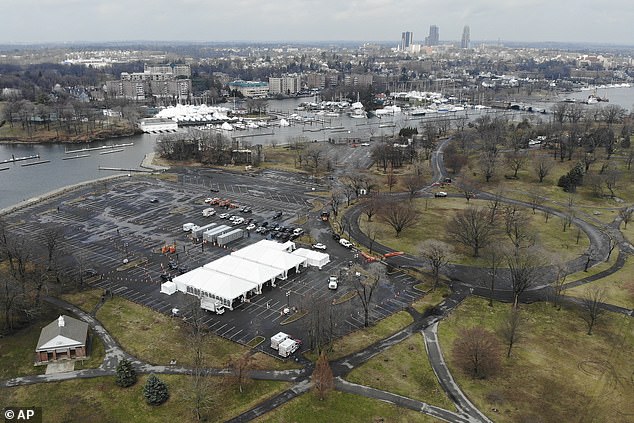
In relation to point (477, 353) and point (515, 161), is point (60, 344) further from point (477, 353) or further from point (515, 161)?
point (515, 161)

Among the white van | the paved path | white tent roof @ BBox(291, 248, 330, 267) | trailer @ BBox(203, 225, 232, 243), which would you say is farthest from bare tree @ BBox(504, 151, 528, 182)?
the paved path

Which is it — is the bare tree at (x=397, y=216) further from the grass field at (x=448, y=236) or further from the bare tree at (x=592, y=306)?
the bare tree at (x=592, y=306)

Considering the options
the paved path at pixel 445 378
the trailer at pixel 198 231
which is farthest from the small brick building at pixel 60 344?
the paved path at pixel 445 378

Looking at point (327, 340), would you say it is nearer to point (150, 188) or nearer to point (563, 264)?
point (563, 264)

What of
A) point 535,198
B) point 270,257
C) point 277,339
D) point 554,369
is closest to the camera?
point 554,369

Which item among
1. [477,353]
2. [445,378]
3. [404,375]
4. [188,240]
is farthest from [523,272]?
[188,240]
